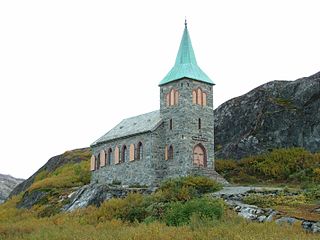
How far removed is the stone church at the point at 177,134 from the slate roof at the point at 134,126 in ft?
0.38

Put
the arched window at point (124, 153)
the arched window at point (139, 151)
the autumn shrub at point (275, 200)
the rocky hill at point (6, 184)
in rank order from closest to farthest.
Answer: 1. the autumn shrub at point (275, 200)
2. the arched window at point (139, 151)
3. the arched window at point (124, 153)
4. the rocky hill at point (6, 184)

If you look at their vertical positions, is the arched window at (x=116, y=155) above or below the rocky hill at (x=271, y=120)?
below

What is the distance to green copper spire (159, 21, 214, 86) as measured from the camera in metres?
40.1

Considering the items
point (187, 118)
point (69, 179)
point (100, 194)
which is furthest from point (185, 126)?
point (69, 179)

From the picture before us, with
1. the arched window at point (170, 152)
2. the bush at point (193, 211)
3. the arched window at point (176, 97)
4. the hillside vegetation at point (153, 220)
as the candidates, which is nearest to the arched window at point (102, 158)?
the hillside vegetation at point (153, 220)

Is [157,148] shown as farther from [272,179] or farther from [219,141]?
[219,141]

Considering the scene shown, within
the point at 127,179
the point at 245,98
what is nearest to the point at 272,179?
the point at 127,179

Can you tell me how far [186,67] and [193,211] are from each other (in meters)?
18.5

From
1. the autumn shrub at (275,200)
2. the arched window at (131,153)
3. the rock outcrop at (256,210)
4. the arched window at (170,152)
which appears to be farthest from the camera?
the arched window at (131,153)

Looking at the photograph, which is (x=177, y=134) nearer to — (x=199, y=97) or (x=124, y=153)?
(x=199, y=97)

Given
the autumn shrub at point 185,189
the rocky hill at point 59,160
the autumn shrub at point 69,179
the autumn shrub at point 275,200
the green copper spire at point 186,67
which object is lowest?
the autumn shrub at point 275,200

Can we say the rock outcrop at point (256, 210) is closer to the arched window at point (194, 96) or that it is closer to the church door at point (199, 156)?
the church door at point (199, 156)

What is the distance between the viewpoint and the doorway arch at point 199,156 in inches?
1547

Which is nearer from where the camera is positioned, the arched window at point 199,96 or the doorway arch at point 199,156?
the doorway arch at point 199,156
